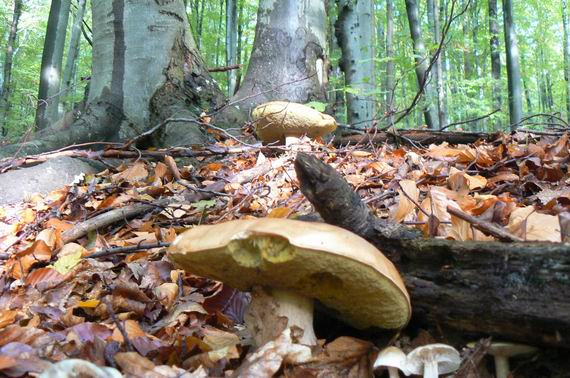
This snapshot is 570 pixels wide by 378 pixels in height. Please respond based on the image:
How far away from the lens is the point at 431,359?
1179 millimetres

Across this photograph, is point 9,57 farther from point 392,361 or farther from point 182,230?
point 392,361

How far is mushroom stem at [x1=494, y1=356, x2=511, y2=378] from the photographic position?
1.20m

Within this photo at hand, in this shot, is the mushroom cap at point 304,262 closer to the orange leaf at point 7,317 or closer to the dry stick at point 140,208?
the orange leaf at point 7,317

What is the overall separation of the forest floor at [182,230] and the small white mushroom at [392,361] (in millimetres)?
89

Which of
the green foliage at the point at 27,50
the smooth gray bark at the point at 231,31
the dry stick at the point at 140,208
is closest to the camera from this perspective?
the dry stick at the point at 140,208

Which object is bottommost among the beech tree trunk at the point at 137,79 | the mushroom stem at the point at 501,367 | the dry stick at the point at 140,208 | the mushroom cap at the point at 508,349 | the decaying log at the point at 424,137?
the mushroom stem at the point at 501,367

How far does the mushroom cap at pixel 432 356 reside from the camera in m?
1.16

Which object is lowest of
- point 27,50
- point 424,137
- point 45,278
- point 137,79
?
point 45,278

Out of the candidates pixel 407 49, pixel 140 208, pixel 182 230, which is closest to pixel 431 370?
pixel 182 230

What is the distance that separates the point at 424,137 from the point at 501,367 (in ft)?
8.75

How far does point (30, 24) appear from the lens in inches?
777

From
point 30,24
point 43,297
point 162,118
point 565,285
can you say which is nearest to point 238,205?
point 43,297

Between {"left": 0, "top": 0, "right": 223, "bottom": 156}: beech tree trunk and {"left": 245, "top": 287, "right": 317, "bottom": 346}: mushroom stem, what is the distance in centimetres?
260

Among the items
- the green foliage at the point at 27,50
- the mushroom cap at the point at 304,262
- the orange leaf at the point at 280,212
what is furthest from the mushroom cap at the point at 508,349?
the green foliage at the point at 27,50
